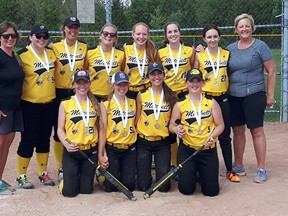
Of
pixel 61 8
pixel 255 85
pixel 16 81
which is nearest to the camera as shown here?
pixel 16 81

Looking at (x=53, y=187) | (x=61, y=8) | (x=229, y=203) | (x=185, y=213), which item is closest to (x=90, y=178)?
(x=53, y=187)

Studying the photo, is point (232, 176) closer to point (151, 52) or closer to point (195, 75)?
point (195, 75)

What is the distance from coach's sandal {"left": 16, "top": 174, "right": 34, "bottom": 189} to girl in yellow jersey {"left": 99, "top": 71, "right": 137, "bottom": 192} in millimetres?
907

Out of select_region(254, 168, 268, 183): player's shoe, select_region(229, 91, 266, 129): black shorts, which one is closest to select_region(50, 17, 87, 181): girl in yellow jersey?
select_region(229, 91, 266, 129): black shorts

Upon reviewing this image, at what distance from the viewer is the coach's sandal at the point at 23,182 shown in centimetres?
536

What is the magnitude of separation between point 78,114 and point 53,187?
102cm

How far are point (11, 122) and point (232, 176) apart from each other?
9.03 ft

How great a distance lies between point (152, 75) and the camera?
5184mm

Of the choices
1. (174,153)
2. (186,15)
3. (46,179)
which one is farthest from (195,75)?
(186,15)

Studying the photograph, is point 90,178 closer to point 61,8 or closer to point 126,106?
point 126,106

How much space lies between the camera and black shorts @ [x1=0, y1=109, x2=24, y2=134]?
5.05m

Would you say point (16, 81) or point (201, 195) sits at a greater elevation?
point (16, 81)


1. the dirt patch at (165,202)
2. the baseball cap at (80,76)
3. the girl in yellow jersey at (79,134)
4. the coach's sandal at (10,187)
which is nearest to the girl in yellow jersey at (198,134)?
the dirt patch at (165,202)

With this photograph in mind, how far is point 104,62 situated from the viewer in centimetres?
548
